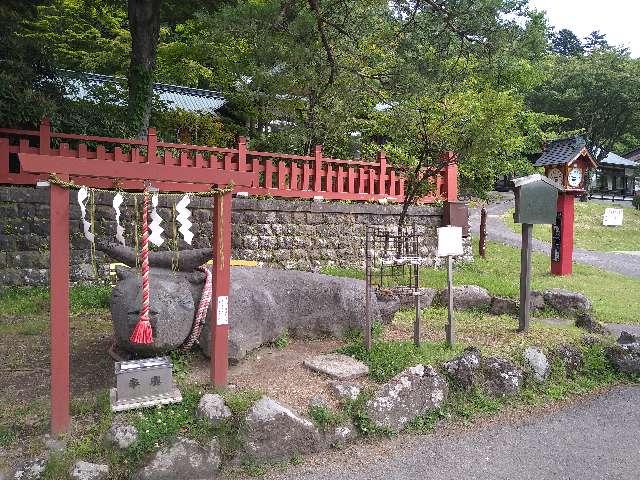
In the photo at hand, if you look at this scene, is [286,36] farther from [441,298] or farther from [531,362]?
[531,362]

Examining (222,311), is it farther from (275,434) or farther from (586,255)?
(586,255)

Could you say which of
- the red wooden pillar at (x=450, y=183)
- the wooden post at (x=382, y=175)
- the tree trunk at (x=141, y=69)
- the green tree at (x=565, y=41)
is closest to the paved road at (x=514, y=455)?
the wooden post at (x=382, y=175)

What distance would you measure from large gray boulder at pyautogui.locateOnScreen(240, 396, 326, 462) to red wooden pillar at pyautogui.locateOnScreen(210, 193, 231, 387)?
58 centimetres

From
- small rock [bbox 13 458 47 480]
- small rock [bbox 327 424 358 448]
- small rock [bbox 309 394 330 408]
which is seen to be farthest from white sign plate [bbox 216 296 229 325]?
small rock [bbox 13 458 47 480]

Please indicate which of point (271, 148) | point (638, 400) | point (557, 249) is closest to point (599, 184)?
point (557, 249)

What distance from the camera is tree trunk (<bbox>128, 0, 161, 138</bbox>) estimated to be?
36.4 feet

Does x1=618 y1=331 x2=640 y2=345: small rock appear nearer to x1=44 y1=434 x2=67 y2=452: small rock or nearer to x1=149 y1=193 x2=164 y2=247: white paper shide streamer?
x1=149 y1=193 x2=164 y2=247: white paper shide streamer

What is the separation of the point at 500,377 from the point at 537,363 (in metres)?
0.59

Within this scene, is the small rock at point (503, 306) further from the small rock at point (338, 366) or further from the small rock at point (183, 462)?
the small rock at point (183, 462)

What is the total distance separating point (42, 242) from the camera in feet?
28.5

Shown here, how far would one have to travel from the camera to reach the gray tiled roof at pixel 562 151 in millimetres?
11914

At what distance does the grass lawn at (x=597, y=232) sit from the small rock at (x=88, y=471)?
1906 cm

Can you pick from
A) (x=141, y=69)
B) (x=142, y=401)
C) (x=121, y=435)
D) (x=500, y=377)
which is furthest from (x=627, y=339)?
(x=141, y=69)

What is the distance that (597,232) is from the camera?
2267 centimetres
